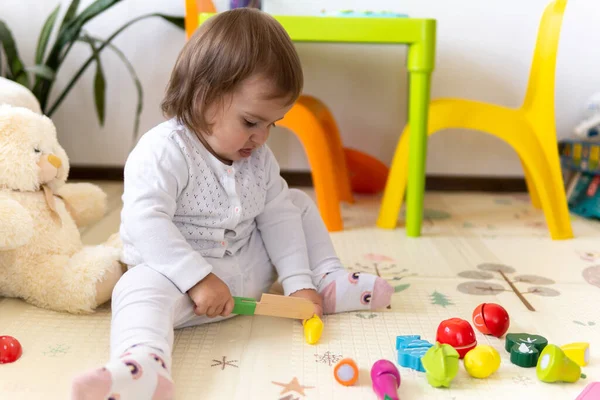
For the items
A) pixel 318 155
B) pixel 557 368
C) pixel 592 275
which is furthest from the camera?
pixel 318 155

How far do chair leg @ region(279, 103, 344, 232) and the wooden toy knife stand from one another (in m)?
0.58

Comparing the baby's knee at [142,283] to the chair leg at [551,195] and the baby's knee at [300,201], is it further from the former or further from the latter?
the chair leg at [551,195]

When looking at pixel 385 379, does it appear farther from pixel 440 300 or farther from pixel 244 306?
pixel 440 300

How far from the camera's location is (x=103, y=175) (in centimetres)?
203

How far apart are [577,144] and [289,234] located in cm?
112

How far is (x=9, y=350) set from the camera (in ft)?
2.89

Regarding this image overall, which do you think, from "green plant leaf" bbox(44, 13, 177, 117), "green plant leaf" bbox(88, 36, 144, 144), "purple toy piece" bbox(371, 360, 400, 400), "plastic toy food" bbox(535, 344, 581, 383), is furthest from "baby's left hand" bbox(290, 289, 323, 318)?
"green plant leaf" bbox(44, 13, 177, 117)

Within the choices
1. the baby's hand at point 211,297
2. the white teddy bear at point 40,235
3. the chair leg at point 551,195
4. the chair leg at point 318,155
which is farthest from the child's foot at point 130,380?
the chair leg at point 551,195

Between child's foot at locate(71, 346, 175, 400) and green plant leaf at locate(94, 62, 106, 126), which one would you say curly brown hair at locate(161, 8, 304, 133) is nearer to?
child's foot at locate(71, 346, 175, 400)

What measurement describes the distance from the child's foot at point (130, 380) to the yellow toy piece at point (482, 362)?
38 centimetres

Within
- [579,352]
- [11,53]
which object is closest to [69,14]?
[11,53]

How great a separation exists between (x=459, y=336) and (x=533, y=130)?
2.77 feet

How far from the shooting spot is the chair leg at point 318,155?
153 cm

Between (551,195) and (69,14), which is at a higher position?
(69,14)
